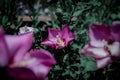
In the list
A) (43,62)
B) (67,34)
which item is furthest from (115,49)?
(67,34)

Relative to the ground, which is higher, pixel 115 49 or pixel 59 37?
pixel 115 49

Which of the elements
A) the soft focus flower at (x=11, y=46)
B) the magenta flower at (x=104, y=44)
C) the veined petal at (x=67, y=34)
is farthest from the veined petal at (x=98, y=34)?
the veined petal at (x=67, y=34)

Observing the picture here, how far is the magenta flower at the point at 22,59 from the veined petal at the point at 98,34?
0.53ft

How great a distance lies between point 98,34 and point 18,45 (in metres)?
0.21

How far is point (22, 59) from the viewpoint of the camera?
0.53 metres

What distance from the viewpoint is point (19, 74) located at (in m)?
0.48

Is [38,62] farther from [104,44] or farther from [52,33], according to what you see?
[52,33]

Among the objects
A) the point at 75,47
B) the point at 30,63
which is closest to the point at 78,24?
the point at 75,47

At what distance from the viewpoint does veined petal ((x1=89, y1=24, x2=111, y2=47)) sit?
0.65 m

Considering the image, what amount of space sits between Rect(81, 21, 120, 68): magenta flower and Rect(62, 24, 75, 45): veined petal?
46cm

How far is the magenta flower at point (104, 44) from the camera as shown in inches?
24.5

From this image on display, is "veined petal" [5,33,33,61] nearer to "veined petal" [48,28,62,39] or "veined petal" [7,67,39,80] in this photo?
"veined petal" [7,67,39,80]

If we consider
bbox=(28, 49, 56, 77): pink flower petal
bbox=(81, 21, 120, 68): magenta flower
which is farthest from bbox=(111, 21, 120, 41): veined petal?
bbox=(28, 49, 56, 77): pink flower petal

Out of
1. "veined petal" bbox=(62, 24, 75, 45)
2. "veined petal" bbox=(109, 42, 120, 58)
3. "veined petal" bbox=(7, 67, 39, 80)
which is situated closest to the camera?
"veined petal" bbox=(7, 67, 39, 80)
